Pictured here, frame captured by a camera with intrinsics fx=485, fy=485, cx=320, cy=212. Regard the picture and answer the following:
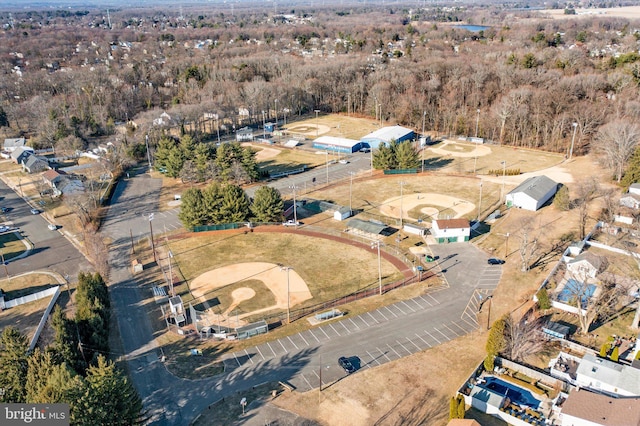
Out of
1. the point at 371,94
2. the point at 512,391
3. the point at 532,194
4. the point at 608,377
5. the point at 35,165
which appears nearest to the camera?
the point at 608,377

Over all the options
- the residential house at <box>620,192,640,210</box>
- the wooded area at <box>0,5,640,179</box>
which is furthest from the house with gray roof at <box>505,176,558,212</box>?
the wooded area at <box>0,5,640,179</box>

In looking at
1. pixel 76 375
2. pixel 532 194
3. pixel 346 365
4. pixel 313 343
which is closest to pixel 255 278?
pixel 313 343

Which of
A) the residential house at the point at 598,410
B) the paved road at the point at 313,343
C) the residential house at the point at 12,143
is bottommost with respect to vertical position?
the paved road at the point at 313,343

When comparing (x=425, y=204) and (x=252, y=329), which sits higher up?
(x=425, y=204)

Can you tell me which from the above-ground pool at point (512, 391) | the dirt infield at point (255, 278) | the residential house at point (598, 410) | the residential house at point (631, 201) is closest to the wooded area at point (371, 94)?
the residential house at point (631, 201)

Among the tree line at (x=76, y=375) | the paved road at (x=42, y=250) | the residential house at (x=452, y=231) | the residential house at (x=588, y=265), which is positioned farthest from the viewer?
the residential house at (x=452, y=231)

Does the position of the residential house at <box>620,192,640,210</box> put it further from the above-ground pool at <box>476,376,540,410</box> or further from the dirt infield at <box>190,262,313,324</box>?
the dirt infield at <box>190,262,313,324</box>

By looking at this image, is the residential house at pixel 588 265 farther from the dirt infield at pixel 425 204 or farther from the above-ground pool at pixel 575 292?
the dirt infield at pixel 425 204

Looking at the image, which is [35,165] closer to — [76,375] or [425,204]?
[425,204]
